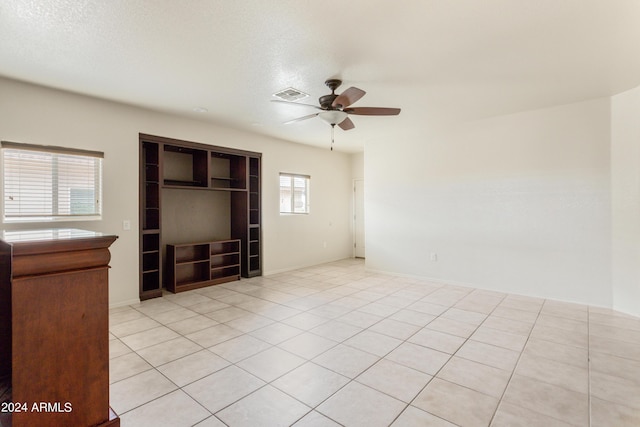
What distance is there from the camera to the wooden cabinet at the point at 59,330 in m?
1.03

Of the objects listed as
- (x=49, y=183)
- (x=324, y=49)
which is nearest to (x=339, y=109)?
(x=324, y=49)

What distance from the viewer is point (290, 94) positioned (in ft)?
12.4

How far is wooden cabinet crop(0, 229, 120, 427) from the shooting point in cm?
103

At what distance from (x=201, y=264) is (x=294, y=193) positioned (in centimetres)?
246

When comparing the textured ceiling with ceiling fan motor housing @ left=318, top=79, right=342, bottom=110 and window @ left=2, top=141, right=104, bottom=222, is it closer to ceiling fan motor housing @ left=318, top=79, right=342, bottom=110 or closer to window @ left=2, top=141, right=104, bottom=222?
ceiling fan motor housing @ left=318, top=79, right=342, bottom=110

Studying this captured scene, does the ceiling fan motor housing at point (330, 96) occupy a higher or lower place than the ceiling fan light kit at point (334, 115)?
higher

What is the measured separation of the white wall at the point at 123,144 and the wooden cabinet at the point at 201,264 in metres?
0.57

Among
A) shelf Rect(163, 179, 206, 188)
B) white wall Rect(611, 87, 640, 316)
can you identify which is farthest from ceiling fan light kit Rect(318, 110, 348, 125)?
white wall Rect(611, 87, 640, 316)

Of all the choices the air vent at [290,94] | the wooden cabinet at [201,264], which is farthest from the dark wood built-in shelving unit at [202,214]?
the air vent at [290,94]

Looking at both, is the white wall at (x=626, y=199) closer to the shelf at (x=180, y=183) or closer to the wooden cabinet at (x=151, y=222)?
the shelf at (x=180, y=183)

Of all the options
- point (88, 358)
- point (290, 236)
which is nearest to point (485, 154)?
point (290, 236)

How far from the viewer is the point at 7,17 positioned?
2273 millimetres

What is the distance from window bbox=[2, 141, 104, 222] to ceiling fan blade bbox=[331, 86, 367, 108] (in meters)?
3.16

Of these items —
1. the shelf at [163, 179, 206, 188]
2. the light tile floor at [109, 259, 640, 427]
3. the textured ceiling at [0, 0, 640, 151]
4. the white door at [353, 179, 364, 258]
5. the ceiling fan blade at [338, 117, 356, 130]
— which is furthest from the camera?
the white door at [353, 179, 364, 258]
